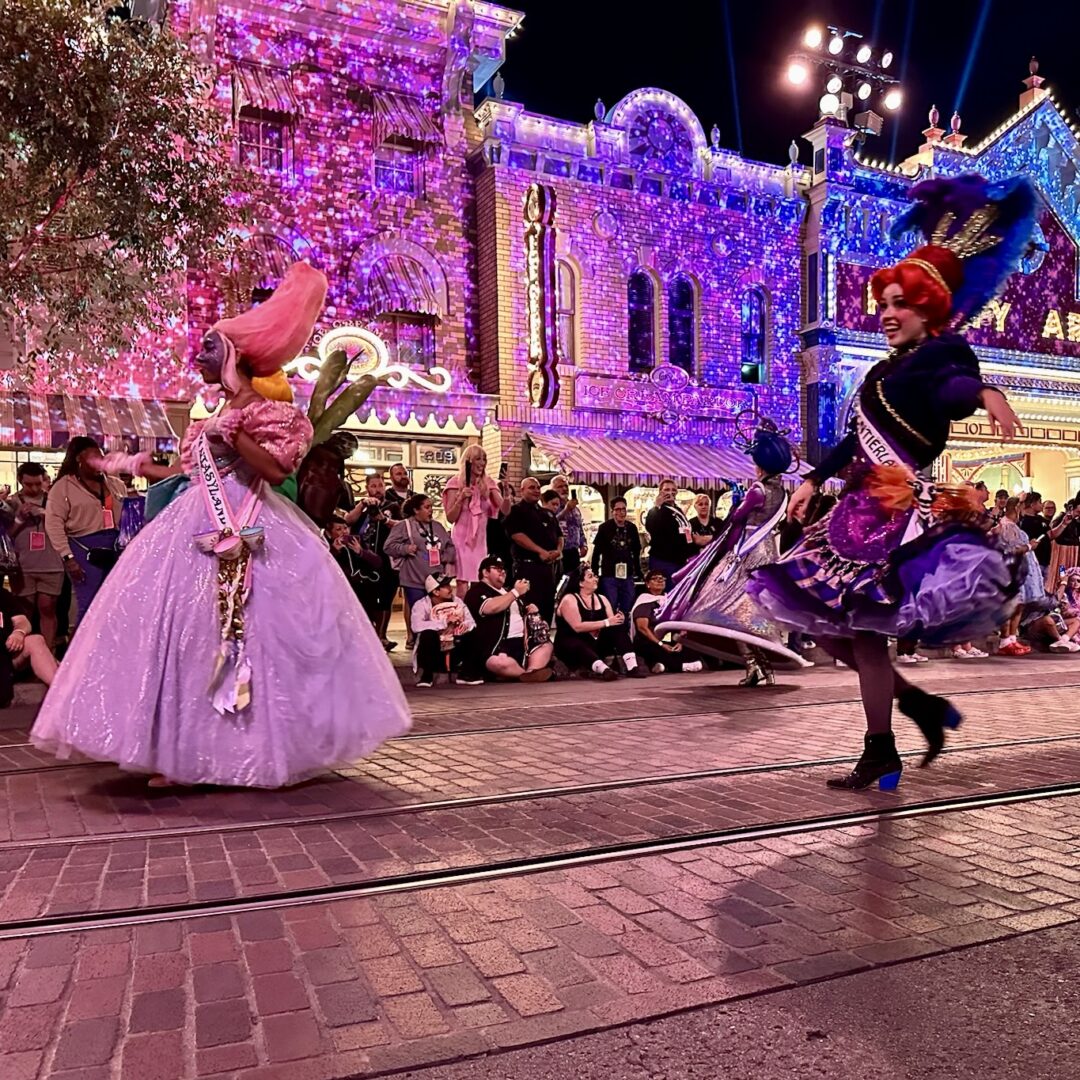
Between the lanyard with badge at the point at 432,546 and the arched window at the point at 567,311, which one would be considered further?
the arched window at the point at 567,311

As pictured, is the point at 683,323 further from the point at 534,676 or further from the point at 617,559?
the point at 534,676

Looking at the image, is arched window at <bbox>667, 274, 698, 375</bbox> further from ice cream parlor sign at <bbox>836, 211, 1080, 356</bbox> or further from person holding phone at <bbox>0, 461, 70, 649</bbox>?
person holding phone at <bbox>0, 461, 70, 649</bbox>

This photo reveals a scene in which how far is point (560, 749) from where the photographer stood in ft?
17.5

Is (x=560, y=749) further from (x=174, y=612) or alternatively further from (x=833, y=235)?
(x=833, y=235)

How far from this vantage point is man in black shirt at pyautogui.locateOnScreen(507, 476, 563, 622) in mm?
9688

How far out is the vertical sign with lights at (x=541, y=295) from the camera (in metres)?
18.1

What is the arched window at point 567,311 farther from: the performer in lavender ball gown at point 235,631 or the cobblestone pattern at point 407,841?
the cobblestone pattern at point 407,841

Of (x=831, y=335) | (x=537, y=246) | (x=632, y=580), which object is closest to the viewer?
(x=632, y=580)

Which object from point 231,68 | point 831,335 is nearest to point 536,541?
point 231,68

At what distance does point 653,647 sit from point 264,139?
1245cm

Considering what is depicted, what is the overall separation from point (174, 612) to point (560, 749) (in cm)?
219

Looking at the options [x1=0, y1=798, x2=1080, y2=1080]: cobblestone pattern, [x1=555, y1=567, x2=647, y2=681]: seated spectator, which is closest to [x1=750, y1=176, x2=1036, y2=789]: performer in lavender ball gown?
[x1=0, y1=798, x2=1080, y2=1080]: cobblestone pattern

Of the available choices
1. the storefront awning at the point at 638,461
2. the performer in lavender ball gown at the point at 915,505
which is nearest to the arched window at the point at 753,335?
the storefront awning at the point at 638,461

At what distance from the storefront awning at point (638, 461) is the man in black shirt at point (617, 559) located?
699 cm
